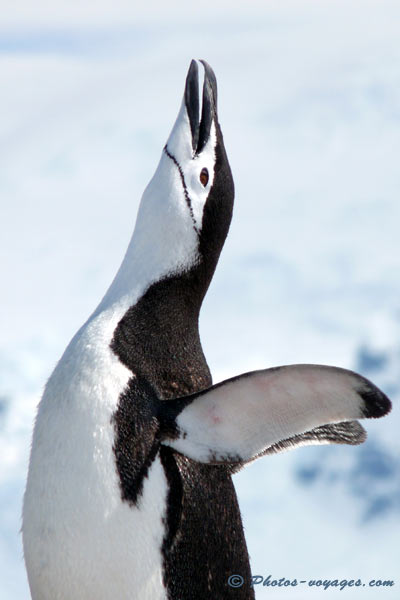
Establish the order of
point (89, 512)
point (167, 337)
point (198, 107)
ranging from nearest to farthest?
1. point (89, 512)
2. point (167, 337)
3. point (198, 107)

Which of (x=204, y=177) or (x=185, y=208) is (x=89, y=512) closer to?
(x=185, y=208)

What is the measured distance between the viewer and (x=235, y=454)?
3215 millimetres

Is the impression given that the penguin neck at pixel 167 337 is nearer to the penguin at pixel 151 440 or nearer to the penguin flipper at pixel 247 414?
the penguin at pixel 151 440

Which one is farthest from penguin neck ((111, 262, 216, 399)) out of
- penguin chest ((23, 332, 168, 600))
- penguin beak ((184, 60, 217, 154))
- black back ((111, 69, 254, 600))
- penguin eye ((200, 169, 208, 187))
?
penguin beak ((184, 60, 217, 154))

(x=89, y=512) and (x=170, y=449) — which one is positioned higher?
(x=170, y=449)

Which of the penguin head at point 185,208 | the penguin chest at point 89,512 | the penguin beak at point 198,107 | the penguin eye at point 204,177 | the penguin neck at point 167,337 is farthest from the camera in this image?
the penguin beak at point 198,107

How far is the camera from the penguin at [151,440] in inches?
123

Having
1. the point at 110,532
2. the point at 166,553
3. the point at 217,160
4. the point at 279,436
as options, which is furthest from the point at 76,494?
the point at 217,160

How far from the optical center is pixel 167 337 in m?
3.45

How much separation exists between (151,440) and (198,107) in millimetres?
1372

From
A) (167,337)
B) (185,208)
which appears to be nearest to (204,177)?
(185,208)

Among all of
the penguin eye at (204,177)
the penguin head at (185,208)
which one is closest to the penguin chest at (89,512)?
the penguin head at (185,208)

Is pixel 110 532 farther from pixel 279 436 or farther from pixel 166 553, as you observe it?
pixel 279 436

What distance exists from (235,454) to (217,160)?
1.17 metres
